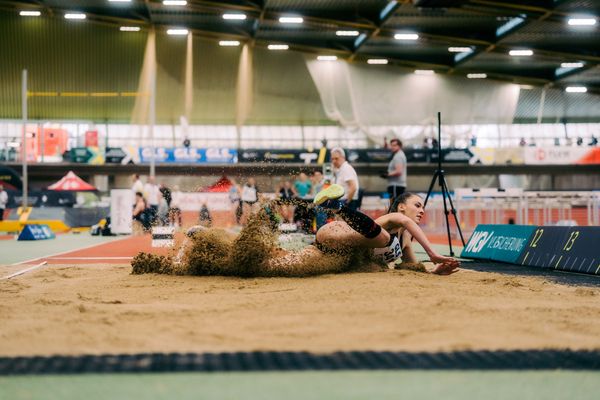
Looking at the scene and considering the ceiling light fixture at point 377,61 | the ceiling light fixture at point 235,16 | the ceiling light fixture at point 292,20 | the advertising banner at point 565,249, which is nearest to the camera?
the advertising banner at point 565,249

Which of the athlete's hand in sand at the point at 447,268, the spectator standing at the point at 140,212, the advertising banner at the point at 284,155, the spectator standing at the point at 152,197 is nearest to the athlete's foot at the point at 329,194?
the athlete's hand in sand at the point at 447,268

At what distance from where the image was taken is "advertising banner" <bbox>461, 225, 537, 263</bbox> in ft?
24.8

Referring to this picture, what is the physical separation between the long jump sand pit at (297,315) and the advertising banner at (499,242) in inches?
93.8

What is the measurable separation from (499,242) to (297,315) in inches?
213

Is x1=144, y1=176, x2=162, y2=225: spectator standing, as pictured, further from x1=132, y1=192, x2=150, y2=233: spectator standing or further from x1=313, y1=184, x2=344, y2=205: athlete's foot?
x1=313, y1=184, x2=344, y2=205: athlete's foot

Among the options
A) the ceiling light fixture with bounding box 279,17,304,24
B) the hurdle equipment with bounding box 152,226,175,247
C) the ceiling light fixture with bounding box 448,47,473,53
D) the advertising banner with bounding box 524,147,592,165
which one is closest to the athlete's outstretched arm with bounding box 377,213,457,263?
the hurdle equipment with bounding box 152,226,175,247

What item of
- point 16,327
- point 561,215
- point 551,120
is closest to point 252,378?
point 16,327

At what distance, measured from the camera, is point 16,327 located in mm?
3143

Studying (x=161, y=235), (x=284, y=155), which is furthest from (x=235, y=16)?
(x=161, y=235)

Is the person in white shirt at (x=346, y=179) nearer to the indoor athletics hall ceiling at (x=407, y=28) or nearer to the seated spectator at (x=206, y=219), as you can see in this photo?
the seated spectator at (x=206, y=219)

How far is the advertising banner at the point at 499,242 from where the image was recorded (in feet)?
24.8

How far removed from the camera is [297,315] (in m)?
3.38

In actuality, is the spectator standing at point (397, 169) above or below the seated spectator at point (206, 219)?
above

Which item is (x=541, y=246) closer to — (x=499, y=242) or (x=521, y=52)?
(x=499, y=242)
